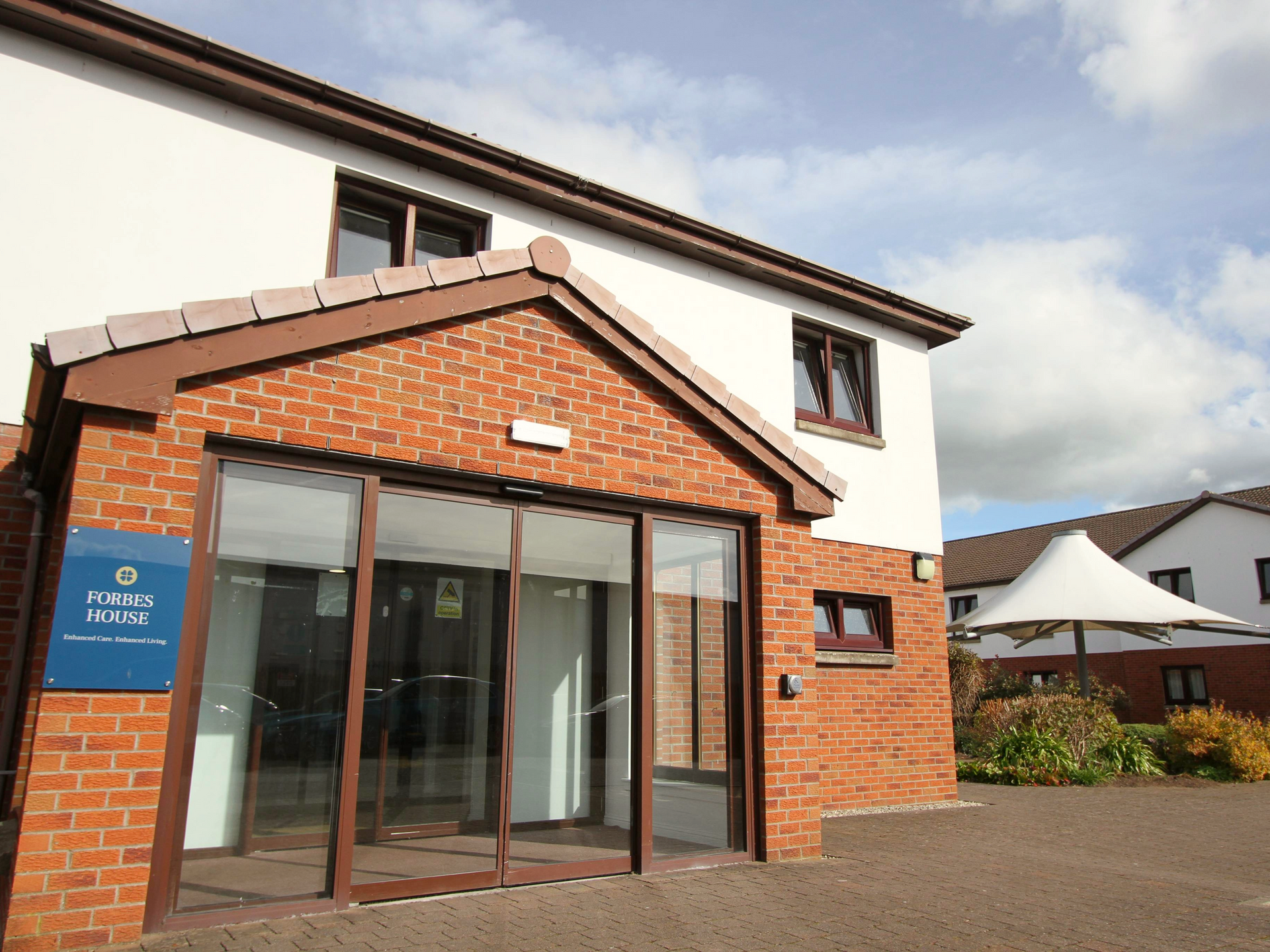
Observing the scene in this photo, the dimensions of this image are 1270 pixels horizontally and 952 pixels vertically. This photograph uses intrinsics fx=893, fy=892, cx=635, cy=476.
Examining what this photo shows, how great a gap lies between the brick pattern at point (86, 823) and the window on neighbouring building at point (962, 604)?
39.6 meters

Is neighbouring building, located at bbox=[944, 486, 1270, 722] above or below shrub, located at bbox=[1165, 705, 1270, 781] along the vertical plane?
above

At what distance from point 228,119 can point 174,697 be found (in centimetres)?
525

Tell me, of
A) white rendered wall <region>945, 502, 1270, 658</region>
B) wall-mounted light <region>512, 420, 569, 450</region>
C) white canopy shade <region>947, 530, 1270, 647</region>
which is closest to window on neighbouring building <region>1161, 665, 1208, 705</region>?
white rendered wall <region>945, 502, 1270, 658</region>

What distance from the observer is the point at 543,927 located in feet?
15.8

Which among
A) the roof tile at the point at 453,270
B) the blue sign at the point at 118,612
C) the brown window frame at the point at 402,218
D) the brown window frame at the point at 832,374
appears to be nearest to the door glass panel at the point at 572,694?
the roof tile at the point at 453,270

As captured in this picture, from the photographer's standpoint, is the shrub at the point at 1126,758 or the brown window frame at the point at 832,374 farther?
the shrub at the point at 1126,758

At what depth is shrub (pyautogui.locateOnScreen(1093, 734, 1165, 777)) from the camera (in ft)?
45.8

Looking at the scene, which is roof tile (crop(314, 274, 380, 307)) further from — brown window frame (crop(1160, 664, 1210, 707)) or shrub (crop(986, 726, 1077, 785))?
brown window frame (crop(1160, 664, 1210, 707))

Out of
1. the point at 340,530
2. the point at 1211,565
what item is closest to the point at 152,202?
the point at 340,530

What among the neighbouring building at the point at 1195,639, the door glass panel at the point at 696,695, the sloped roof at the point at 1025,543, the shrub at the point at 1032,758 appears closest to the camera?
the door glass panel at the point at 696,695

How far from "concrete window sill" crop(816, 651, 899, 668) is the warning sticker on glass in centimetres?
520

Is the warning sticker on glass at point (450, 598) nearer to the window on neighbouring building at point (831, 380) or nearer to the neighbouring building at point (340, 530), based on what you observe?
the neighbouring building at point (340, 530)

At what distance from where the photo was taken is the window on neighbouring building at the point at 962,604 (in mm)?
40469

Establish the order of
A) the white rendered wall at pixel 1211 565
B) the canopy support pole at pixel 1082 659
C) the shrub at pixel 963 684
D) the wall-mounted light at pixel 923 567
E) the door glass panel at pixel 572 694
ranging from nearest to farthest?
the door glass panel at pixel 572 694 → the wall-mounted light at pixel 923 567 → the canopy support pole at pixel 1082 659 → the shrub at pixel 963 684 → the white rendered wall at pixel 1211 565
